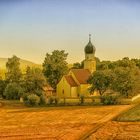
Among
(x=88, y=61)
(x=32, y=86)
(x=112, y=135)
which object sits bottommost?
(x=112, y=135)

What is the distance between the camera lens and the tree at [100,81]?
61.4 meters

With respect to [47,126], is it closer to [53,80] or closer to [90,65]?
[53,80]

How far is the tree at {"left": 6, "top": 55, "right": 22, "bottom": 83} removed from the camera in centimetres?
7775

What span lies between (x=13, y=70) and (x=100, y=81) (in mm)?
24287

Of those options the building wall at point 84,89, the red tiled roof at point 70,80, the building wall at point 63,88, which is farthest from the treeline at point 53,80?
the building wall at point 84,89

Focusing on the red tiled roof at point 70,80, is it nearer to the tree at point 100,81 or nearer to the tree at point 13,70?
the tree at point 100,81

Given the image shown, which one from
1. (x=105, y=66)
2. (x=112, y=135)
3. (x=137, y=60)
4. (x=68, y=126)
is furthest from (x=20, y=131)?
(x=137, y=60)

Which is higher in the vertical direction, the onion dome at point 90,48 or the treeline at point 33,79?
the onion dome at point 90,48

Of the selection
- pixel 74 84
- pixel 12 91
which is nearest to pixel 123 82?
pixel 74 84

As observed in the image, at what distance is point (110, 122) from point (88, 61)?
41.4m

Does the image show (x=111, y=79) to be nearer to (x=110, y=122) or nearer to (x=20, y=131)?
(x=110, y=122)

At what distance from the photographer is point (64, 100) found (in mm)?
61062

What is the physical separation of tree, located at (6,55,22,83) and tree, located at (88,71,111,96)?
64.9 ft

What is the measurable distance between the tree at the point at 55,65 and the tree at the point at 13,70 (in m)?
6.23
